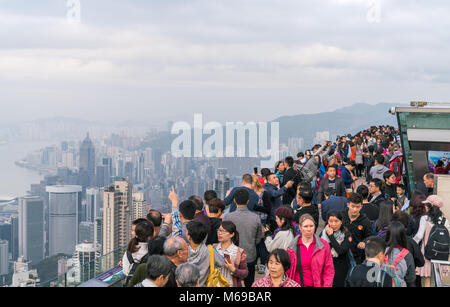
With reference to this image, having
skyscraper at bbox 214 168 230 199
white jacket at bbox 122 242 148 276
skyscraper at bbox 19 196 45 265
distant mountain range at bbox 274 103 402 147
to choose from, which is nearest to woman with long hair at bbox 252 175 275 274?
skyscraper at bbox 214 168 230 199

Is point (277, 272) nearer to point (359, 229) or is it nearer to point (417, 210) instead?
point (359, 229)

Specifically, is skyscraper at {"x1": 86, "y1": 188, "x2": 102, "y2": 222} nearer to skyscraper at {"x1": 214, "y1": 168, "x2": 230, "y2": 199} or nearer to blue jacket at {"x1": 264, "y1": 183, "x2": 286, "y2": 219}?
skyscraper at {"x1": 214, "y1": 168, "x2": 230, "y2": 199}

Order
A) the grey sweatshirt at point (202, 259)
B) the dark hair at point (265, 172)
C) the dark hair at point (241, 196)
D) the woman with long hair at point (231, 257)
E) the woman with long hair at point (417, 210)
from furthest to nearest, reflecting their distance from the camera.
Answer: the dark hair at point (265, 172)
the woman with long hair at point (417, 210)
the dark hair at point (241, 196)
the woman with long hair at point (231, 257)
the grey sweatshirt at point (202, 259)

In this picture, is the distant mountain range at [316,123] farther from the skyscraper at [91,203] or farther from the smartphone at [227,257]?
the skyscraper at [91,203]

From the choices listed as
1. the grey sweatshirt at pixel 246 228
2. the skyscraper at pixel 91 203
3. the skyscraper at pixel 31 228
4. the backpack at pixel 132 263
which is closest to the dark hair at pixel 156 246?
the backpack at pixel 132 263

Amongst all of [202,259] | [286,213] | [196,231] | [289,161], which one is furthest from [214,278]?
[289,161]

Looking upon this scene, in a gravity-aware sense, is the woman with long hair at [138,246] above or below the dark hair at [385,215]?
below
